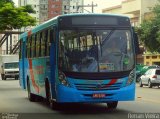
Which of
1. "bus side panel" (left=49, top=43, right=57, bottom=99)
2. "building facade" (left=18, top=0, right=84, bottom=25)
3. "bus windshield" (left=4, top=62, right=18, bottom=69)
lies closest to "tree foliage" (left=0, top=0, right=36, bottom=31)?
"bus side panel" (left=49, top=43, right=57, bottom=99)

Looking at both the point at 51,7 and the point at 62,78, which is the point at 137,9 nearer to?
the point at 62,78

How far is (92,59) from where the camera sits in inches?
635

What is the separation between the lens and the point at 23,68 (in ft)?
80.6

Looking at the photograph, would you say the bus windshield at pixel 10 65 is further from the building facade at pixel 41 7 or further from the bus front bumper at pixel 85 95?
the building facade at pixel 41 7

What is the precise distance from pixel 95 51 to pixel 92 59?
0.87 feet

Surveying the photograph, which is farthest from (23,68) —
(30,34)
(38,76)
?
(38,76)

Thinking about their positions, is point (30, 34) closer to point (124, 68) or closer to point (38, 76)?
point (38, 76)

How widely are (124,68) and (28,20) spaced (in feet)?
64.1

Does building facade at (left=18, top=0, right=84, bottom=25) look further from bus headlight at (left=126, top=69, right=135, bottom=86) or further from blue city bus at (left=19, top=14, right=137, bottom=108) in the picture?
bus headlight at (left=126, top=69, right=135, bottom=86)

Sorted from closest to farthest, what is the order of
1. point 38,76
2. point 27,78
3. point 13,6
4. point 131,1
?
point 38,76 → point 27,78 → point 13,6 → point 131,1

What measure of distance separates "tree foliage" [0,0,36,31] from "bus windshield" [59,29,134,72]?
631 inches

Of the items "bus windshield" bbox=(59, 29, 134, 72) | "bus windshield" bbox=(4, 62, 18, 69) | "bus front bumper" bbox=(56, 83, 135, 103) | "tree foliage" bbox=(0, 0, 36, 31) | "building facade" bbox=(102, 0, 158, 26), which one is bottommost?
"bus windshield" bbox=(4, 62, 18, 69)

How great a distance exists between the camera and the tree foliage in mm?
32531

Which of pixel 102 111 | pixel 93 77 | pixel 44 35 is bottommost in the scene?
pixel 102 111
